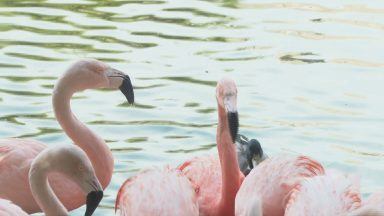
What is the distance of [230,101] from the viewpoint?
21.5 feet

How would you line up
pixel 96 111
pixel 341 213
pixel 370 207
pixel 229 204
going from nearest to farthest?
pixel 370 207
pixel 341 213
pixel 229 204
pixel 96 111

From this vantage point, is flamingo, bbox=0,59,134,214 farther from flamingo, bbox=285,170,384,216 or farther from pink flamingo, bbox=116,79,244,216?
flamingo, bbox=285,170,384,216

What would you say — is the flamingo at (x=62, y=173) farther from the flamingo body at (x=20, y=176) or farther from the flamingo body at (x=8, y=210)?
the flamingo body at (x=20, y=176)

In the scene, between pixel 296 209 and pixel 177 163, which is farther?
pixel 177 163

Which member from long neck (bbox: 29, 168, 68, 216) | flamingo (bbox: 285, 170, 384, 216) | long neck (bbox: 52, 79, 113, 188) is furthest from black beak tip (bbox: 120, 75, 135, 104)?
long neck (bbox: 29, 168, 68, 216)

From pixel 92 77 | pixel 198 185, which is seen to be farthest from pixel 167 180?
pixel 92 77

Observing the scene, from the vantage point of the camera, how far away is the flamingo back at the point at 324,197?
6.21 metres

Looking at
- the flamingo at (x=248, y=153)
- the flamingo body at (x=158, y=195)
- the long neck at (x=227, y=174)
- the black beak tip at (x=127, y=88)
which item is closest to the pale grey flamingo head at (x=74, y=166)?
the flamingo body at (x=158, y=195)

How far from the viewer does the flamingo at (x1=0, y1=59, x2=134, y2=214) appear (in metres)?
6.79

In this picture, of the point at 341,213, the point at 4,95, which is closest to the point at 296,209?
the point at 341,213

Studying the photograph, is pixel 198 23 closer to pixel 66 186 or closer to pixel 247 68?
pixel 247 68

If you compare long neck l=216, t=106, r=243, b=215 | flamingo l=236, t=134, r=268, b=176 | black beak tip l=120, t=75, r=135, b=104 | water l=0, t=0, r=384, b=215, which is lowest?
water l=0, t=0, r=384, b=215

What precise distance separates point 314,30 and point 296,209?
542 cm

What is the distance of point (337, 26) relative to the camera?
11.6 m
